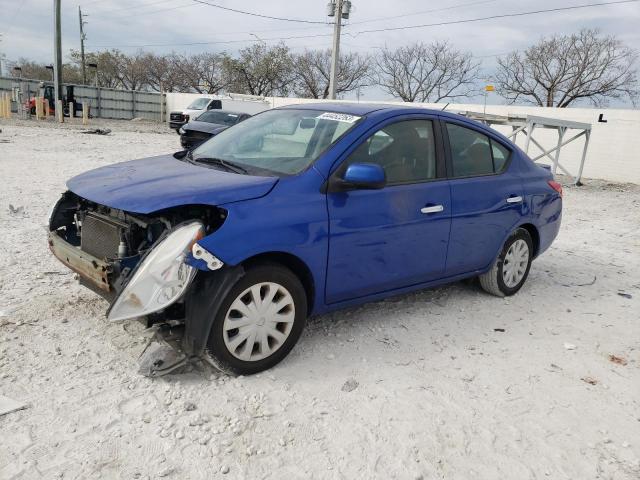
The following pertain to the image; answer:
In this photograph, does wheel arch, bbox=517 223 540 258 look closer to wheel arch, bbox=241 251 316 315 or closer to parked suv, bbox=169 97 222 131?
wheel arch, bbox=241 251 316 315

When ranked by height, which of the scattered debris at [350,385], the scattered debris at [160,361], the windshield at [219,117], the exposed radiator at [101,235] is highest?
the windshield at [219,117]

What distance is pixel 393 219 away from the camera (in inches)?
147

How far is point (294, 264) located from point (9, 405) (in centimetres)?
168

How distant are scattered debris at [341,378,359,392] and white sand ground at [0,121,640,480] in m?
0.01

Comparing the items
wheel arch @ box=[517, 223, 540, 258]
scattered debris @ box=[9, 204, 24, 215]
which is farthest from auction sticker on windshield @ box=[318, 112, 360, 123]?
scattered debris @ box=[9, 204, 24, 215]

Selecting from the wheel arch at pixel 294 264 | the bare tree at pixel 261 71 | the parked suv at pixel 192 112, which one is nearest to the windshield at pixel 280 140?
the wheel arch at pixel 294 264

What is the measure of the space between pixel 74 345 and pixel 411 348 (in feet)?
7.29

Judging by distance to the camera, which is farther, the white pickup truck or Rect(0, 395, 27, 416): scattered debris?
the white pickup truck

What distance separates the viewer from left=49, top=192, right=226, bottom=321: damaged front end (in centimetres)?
289

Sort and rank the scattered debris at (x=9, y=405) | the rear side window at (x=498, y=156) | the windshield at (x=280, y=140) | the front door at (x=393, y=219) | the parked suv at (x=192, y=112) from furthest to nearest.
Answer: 1. the parked suv at (x=192, y=112)
2. the rear side window at (x=498, y=156)
3. the windshield at (x=280, y=140)
4. the front door at (x=393, y=219)
5. the scattered debris at (x=9, y=405)

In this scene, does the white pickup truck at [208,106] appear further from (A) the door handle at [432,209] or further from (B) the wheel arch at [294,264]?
(B) the wheel arch at [294,264]

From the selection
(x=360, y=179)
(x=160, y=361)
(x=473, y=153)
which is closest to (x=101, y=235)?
(x=160, y=361)

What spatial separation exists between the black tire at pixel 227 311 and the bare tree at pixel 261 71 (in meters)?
50.0

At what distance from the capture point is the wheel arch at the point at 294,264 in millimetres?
3143
